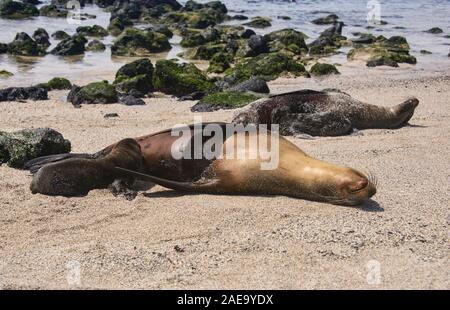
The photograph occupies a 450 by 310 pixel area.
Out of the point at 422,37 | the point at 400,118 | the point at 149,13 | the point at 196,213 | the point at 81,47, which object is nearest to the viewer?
the point at 196,213

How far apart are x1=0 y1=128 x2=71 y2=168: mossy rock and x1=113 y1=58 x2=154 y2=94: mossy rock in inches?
246

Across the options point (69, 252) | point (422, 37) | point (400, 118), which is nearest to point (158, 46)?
point (422, 37)

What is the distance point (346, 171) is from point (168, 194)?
175cm

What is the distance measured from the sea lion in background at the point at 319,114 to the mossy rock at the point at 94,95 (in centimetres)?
371

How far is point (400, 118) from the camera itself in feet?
31.9

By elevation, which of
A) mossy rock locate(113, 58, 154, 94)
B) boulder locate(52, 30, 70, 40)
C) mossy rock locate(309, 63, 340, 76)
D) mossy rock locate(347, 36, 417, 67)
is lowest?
boulder locate(52, 30, 70, 40)

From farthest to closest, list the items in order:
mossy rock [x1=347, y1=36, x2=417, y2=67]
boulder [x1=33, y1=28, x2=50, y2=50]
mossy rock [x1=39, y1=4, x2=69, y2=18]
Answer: mossy rock [x1=39, y1=4, x2=69, y2=18]
boulder [x1=33, y1=28, x2=50, y2=50]
mossy rock [x1=347, y1=36, x2=417, y2=67]

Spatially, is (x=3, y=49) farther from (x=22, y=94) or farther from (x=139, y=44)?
(x=22, y=94)

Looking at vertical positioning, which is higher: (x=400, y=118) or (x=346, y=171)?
(x=346, y=171)

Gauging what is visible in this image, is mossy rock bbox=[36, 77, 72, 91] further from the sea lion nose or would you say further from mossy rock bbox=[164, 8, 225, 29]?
mossy rock bbox=[164, 8, 225, 29]

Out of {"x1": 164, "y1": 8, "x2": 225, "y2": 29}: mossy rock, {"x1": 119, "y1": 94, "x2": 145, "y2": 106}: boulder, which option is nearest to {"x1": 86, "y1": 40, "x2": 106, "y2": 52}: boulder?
{"x1": 164, "y1": 8, "x2": 225, "y2": 29}: mossy rock

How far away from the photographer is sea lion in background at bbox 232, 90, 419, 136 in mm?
9070
